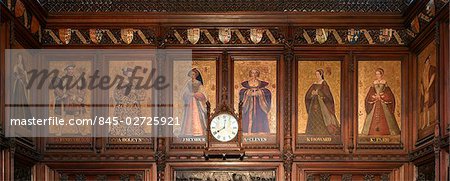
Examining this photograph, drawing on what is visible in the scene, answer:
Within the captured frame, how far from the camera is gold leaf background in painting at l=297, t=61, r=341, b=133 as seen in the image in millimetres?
14031

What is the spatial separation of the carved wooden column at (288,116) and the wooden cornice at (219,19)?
53 centimetres

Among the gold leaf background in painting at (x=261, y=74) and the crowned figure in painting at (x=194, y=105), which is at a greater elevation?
the gold leaf background in painting at (x=261, y=74)

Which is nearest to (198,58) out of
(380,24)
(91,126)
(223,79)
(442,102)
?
(223,79)

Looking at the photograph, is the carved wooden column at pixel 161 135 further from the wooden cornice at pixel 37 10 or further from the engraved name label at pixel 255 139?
the wooden cornice at pixel 37 10

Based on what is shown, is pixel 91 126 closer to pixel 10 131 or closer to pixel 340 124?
pixel 10 131

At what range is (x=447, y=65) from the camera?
11.4 metres

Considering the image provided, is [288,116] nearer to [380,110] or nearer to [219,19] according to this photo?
[380,110]

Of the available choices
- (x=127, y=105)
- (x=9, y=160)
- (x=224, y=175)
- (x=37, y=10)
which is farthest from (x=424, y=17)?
(x=9, y=160)

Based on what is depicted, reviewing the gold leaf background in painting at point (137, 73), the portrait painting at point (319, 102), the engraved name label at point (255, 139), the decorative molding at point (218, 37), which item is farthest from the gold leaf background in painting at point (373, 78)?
the gold leaf background in painting at point (137, 73)

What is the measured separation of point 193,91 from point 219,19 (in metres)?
1.41

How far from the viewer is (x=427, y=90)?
41.9 ft

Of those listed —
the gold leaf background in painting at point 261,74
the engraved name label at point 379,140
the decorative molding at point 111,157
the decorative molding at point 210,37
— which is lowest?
the decorative molding at point 111,157

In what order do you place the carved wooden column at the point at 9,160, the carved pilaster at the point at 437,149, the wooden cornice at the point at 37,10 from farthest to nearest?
the wooden cornice at the point at 37,10 < the carved pilaster at the point at 437,149 < the carved wooden column at the point at 9,160

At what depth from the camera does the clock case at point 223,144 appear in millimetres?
13359
